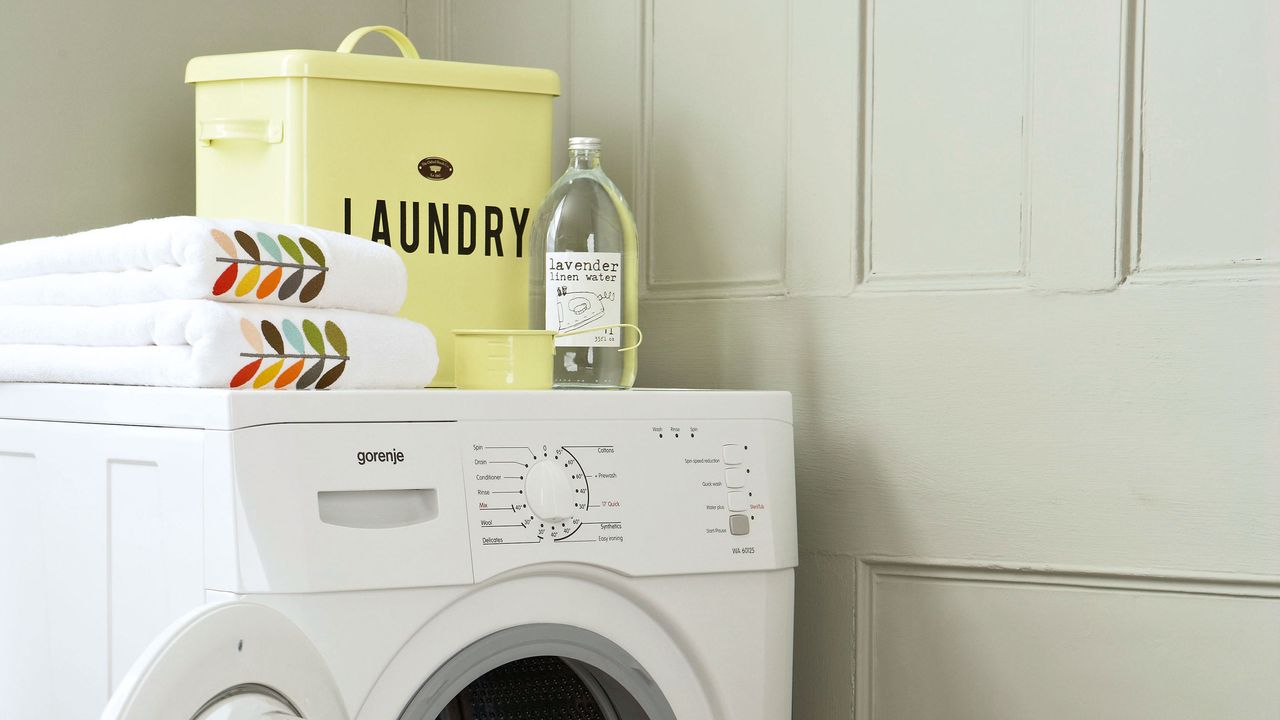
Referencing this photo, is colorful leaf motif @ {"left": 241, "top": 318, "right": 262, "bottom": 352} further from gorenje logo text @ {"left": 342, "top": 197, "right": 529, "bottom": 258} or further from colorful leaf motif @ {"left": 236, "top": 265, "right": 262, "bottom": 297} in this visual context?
gorenje logo text @ {"left": 342, "top": 197, "right": 529, "bottom": 258}

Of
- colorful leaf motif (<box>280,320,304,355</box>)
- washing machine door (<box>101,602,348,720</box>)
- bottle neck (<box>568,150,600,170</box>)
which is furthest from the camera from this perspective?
bottle neck (<box>568,150,600,170</box>)

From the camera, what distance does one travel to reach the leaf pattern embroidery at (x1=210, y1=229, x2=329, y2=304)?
956 mm

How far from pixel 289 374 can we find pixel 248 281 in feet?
0.29

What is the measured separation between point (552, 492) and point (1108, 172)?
73cm

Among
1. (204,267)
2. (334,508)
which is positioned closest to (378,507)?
(334,508)

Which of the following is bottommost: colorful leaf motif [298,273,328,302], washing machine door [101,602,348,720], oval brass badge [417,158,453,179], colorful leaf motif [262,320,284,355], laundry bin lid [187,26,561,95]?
washing machine door [101,602,348,720]

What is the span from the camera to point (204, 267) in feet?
3.07

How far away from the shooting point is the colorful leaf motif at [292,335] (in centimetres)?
98

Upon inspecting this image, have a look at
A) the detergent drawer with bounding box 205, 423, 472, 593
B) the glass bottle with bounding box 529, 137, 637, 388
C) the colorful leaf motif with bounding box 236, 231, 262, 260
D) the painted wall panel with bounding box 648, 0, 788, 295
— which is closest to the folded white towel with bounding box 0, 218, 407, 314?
the colorful leaf motif with bounding box 236, 231, 262, 260

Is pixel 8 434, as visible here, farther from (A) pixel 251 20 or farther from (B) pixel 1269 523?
(B) pixel 1269 523

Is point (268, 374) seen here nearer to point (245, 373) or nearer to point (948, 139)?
point (245, 373)

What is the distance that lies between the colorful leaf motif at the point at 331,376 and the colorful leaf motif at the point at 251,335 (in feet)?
0.23

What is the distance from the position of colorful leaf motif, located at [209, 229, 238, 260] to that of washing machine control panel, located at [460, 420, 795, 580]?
10.1 inches

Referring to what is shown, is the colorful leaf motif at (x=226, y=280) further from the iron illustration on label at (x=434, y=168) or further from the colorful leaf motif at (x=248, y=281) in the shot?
the iron illustration on label at (x=434, y=168)
